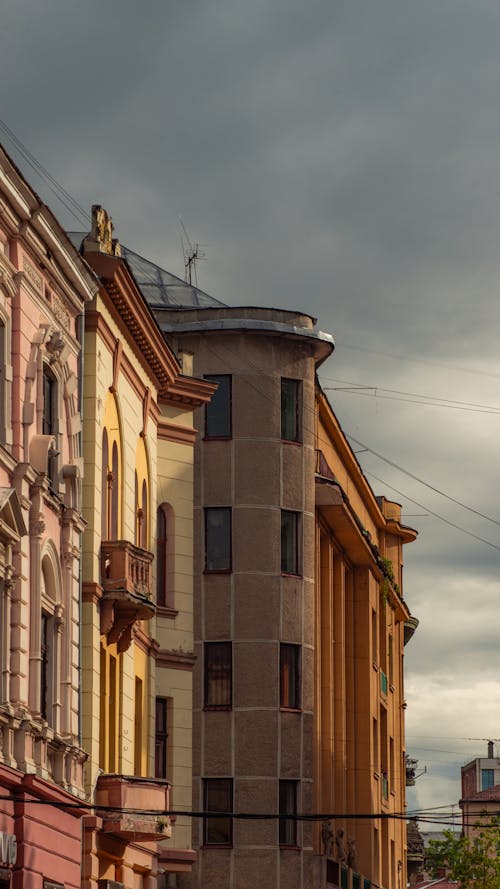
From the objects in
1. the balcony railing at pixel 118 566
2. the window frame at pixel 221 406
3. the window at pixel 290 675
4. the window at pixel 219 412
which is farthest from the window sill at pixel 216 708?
the balcony railing at pixel 118 566

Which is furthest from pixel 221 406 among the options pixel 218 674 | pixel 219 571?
pixel 218 674

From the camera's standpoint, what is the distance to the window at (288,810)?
164 ft

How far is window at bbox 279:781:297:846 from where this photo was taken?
4997 cm

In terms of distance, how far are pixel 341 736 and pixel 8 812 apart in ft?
108

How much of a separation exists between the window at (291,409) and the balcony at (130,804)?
17680 millimetres

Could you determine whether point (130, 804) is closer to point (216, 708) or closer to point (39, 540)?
point (39, 540)

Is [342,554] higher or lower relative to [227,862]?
higher

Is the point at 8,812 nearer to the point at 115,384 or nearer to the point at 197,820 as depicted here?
the point at 115,384

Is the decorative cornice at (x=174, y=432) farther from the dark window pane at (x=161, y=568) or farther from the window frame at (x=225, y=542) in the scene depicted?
the window frame at (x=225, y=542)

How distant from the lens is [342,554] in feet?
208

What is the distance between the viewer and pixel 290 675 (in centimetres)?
5094

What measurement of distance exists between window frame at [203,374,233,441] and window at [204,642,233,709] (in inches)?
218

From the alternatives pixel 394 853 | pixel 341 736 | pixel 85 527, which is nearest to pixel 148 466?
pixel 85 527

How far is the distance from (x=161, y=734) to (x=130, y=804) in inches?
297
